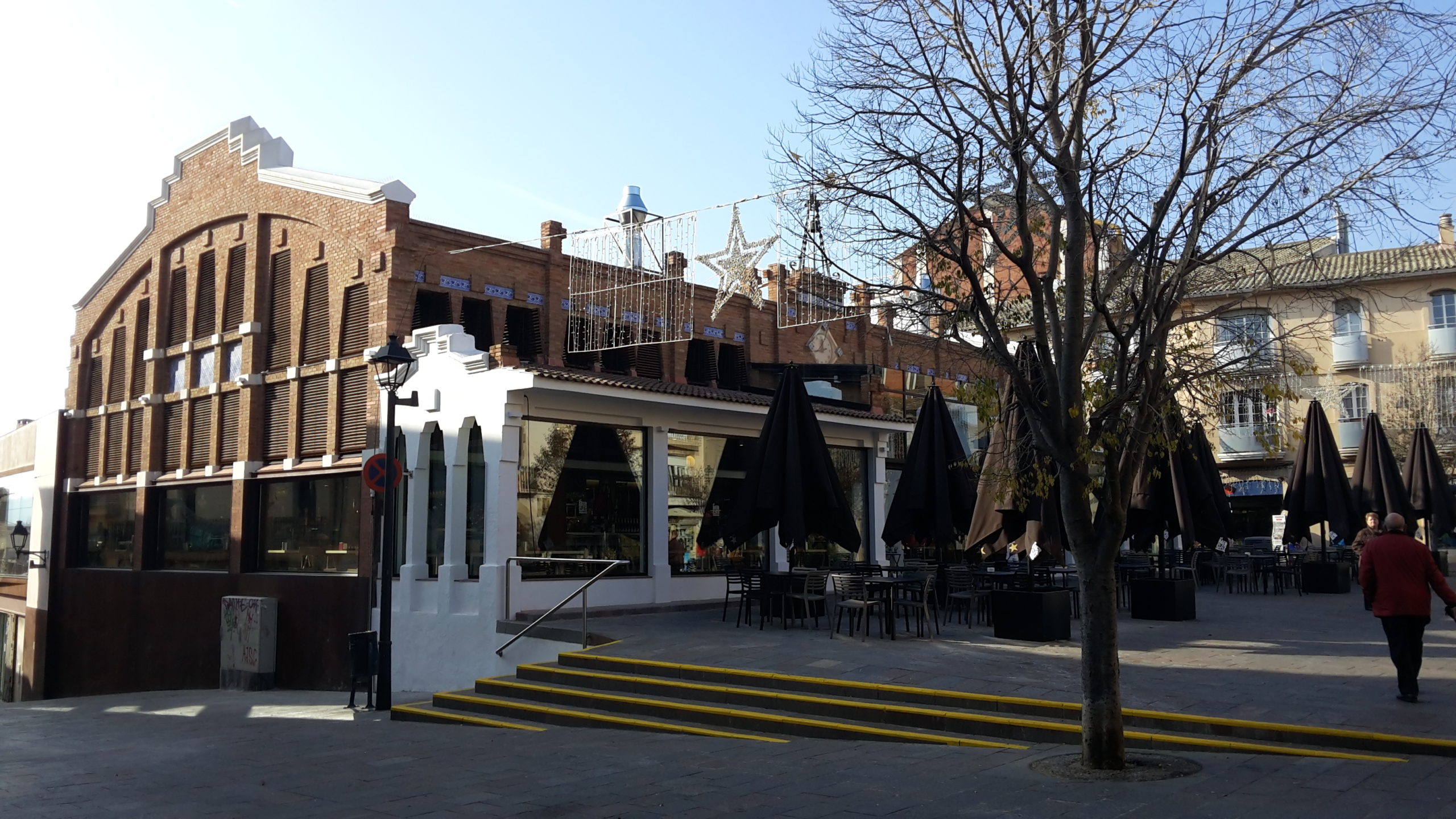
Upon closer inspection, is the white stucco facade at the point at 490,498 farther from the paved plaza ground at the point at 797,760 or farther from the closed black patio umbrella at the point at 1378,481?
the closed black patio umbrella at the point at 1378,481

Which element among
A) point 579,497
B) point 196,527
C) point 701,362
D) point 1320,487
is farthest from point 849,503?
point 196,527

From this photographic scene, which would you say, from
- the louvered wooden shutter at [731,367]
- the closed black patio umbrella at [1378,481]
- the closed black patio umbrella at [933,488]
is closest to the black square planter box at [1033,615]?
the closed black patio umbrella at [933,488]

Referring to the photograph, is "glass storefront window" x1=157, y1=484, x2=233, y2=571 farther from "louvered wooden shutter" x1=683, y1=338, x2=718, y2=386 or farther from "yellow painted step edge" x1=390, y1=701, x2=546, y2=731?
"yellow painted step edge" x1=390, y1=701, x2=546, y2=731

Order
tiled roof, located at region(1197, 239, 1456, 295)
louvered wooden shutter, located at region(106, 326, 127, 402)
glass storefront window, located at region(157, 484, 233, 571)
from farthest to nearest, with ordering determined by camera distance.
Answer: louvered wooden shutter, located at region(106, 326, 127, 402) < glass storefront window, located at region(157, 484, 233, 571) < tiled roof, located at region(1197, 239, 1456, 295)

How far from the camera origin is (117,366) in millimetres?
27875

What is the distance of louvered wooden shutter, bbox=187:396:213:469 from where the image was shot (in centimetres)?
2411

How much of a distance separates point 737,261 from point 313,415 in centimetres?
1015

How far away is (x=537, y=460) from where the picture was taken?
16.9 metres

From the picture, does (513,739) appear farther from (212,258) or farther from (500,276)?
(212,258)

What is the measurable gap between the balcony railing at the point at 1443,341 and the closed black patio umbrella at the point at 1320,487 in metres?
17.8

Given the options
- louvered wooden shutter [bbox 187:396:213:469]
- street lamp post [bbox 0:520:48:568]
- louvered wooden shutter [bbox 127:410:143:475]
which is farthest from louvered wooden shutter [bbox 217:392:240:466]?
street lamp post [bbox 0:520:48:568]

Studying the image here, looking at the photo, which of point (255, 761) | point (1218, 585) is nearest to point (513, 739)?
Result: point (255, 761)

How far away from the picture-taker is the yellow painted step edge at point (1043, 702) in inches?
297

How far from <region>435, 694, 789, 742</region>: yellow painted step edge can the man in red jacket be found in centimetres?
493
